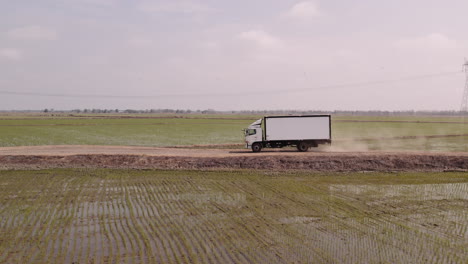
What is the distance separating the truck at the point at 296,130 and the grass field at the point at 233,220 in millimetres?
10715

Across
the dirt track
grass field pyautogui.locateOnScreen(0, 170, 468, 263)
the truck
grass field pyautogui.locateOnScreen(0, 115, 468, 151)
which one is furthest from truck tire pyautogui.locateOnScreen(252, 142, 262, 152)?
grass field pyautogui.locateOnScreen(0, 170, 468, 263)

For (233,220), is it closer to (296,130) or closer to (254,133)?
(254,133)

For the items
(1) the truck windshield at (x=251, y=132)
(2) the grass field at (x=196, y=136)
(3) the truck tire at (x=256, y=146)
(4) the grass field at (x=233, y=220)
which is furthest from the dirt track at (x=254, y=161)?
(2) the grass field at (x=196, y=136)

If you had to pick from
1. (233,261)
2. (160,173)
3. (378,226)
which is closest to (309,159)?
(160,173)

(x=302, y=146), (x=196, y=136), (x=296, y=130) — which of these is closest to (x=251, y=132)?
(x=296, y=130)

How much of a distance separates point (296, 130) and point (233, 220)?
22.6 meters

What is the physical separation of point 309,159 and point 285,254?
21.5 metres

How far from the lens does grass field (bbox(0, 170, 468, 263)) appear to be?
13453mm

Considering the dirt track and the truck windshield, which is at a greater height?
the truck windshield

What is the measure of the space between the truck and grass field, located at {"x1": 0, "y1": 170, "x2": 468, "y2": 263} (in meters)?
10.7

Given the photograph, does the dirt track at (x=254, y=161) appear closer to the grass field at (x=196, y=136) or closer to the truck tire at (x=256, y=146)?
the truck tire at (x=256, y=146)

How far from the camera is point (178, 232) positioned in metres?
15.8

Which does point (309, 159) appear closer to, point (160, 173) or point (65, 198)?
point (160, 173)

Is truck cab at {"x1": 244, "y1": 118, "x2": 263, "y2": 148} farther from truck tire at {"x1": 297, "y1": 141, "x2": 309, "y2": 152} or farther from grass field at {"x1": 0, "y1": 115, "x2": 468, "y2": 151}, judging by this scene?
grass field at {"x1": 0, "y1": 115, "x2": 468, "y2": 151}
